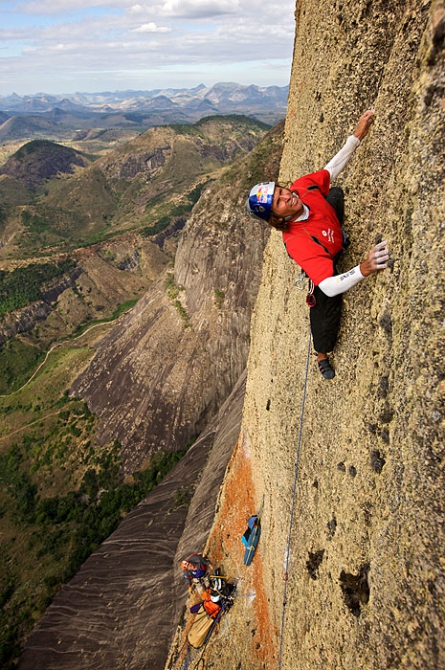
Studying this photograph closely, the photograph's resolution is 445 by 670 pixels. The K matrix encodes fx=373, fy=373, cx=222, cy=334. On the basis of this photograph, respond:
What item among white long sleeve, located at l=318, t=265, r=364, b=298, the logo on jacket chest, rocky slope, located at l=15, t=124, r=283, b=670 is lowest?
rocky slope, located at l=15, t=124, r=283, b=670

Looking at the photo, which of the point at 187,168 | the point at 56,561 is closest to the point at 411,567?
the point at 56,561

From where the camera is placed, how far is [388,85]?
5035 millimetres

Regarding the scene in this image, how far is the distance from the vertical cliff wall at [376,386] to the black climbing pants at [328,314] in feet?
0.54

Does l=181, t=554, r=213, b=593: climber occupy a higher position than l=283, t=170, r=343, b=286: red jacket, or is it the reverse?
l=283, t=170, r=343, b=286: red jacket

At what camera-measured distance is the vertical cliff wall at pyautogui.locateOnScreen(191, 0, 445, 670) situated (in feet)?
12.9

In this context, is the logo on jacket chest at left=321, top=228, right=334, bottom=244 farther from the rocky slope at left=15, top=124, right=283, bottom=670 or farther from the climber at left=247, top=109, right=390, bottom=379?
the rocky slope at left=15, top=124, right=283, bottom=670

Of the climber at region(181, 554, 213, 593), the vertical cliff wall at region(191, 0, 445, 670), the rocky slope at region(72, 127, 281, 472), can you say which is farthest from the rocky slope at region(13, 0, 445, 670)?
the rocky slope at region(72, 127, 281, 472)

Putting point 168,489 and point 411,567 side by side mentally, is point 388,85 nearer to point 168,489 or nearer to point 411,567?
point 411,567

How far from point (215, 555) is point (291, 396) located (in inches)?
374

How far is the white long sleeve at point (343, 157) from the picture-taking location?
563 centimetres

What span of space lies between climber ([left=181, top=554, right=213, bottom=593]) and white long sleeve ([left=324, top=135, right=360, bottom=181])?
13872 mm

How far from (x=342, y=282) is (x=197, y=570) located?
13598 millimetres

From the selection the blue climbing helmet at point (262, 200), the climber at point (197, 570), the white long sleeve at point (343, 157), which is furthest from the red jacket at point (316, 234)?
the climber at point (197, 570)

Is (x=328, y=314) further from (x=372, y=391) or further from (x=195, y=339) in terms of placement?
(x=195, y=339)
